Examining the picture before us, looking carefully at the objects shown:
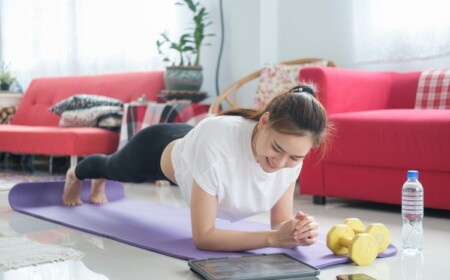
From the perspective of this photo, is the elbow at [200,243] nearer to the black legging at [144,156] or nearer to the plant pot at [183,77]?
the black legging at [144,156]

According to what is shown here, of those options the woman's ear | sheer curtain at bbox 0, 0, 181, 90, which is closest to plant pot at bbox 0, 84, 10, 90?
sheer curtain at bbox 0, 0, 181, 90

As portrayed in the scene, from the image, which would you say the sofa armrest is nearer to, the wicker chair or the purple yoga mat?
the wicker chair

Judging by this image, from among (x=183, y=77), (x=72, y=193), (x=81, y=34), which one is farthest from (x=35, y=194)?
(x=81, y=34)

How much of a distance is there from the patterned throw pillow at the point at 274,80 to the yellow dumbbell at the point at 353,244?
235 centimetres

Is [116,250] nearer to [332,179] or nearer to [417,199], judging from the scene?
[417,199]

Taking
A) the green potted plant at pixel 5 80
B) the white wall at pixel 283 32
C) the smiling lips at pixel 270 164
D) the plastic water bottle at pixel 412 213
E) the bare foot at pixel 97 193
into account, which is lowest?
the bare foot at pixel 97 193

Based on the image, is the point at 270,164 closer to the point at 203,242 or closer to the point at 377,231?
the point at 203,242

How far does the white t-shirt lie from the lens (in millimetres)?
2150

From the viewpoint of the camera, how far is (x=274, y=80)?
14.8 ft

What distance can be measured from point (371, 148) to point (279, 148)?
140 cm

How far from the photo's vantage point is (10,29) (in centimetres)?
730

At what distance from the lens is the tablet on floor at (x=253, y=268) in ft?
6.07

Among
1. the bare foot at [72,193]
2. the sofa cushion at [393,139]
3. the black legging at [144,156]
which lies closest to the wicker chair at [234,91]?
the sofa cushion at [393,139]

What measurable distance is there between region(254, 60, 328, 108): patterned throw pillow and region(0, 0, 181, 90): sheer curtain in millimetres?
1279
